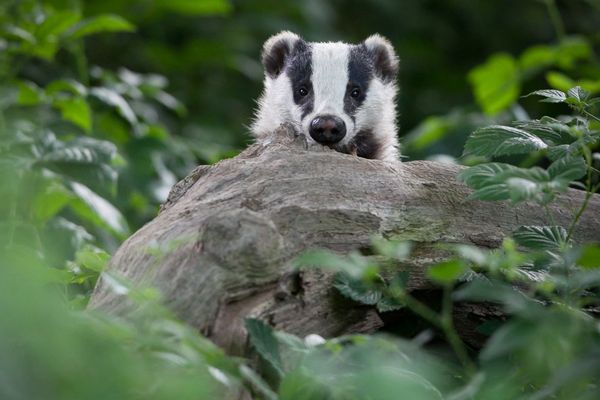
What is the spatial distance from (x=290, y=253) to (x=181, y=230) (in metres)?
0.33

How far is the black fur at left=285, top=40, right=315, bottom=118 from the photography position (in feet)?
15.8

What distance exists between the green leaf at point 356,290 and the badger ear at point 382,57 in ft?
9.23

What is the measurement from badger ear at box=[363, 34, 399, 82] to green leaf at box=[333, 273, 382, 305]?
281cm

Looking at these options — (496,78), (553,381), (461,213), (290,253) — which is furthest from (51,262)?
(496,78)

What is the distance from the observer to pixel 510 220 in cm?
331

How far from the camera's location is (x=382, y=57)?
5.48 m

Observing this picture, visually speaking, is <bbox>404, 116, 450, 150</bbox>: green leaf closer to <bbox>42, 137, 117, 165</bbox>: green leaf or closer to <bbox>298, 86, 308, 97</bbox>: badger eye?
<bbox>298, 86, 308, 97</bbox>: badger eye

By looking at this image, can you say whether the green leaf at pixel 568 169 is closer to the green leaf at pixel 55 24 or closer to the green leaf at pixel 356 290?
the green leaf at pixel 356 290

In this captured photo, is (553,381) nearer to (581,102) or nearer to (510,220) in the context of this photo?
(581,102)

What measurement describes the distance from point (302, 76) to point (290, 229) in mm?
2175

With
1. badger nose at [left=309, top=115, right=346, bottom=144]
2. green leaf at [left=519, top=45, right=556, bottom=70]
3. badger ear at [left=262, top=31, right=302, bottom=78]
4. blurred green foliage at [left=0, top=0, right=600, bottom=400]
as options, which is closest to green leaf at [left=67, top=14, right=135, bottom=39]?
blurred green foliage at [left=0, top=0, right=600, bottom=400]

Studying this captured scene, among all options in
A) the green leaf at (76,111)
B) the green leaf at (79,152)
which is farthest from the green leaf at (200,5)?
the green leaf at (79,152)

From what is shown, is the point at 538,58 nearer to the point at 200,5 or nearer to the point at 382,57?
the point at 382,57

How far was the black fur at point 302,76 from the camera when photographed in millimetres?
4822
